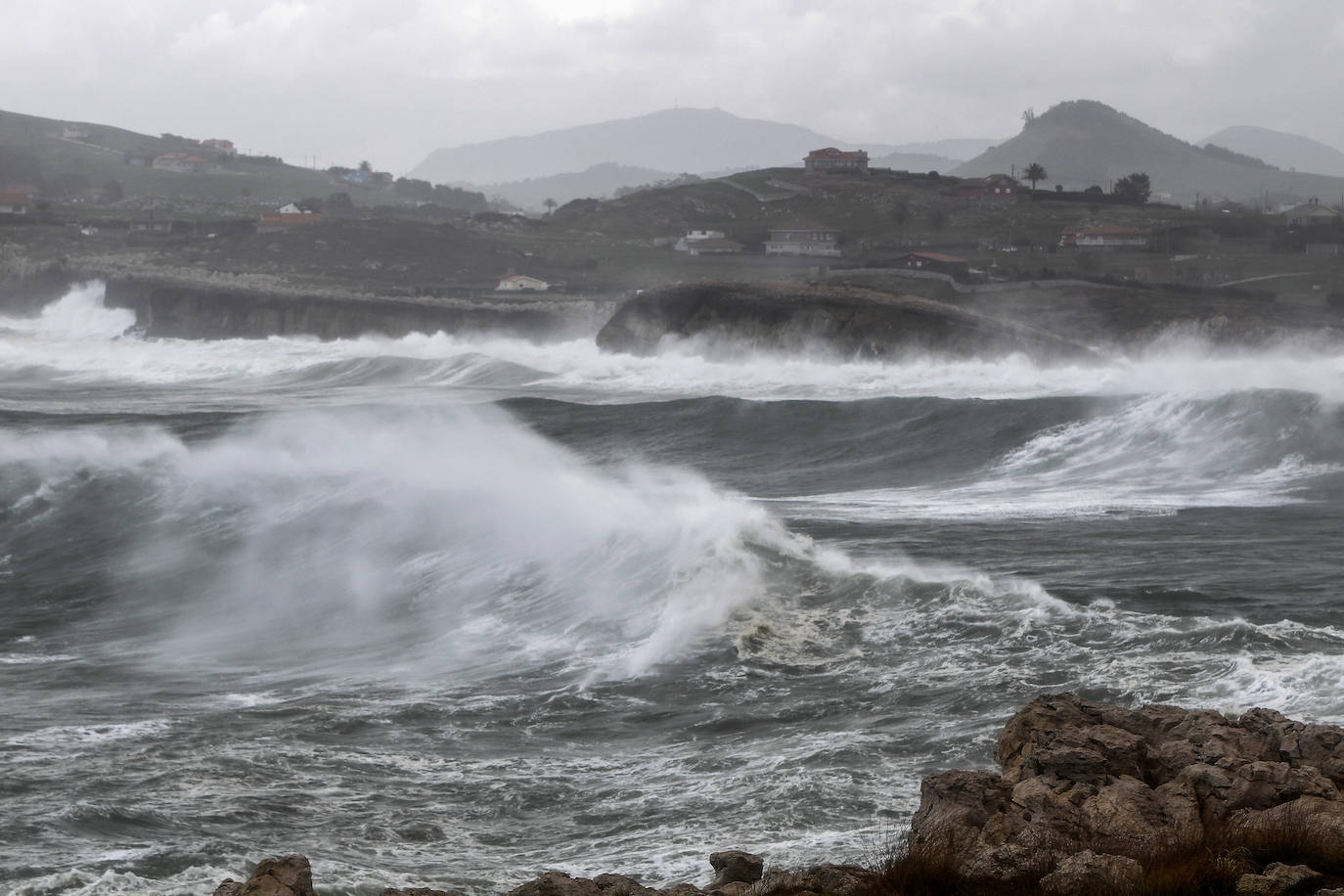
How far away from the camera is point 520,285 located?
87062 mm

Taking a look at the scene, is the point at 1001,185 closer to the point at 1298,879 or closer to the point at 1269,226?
the point at 1269,226

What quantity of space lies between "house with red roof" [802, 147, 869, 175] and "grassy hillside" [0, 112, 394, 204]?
190 ft

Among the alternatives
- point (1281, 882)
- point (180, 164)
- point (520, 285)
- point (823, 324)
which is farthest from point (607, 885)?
point (180, 164)

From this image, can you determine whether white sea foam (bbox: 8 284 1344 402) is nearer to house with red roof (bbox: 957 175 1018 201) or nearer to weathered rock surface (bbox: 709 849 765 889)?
weathered rock surface (bbox: 709 849 765 889)

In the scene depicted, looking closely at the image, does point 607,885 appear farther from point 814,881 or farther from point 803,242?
point 803,242

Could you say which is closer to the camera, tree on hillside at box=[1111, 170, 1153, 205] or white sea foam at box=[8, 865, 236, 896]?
white sea foam at box=[8, 865, 236, 896]

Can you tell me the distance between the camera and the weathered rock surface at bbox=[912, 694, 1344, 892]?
7.96m

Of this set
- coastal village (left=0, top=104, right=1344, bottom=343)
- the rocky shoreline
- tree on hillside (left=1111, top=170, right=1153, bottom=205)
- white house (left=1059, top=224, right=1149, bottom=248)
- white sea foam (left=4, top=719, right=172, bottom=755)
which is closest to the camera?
the rocky shoreline

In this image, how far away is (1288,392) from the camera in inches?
1198

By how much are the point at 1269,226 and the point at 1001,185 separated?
1075 inches

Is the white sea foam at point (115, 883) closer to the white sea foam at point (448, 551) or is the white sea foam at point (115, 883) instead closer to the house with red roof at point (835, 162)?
the white sea foam at point (448, 551)

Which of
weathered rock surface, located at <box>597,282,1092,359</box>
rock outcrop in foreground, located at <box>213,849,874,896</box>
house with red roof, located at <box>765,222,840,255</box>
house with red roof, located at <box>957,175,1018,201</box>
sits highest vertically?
house with red roof, located at <box>957,175,1018,201</box>

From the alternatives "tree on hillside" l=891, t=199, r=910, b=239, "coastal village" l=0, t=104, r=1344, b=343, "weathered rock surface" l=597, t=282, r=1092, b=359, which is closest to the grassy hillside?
"coastal village" l=0, t=104, r=1344, b=343

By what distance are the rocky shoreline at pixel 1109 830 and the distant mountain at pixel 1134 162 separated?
4856 inches
